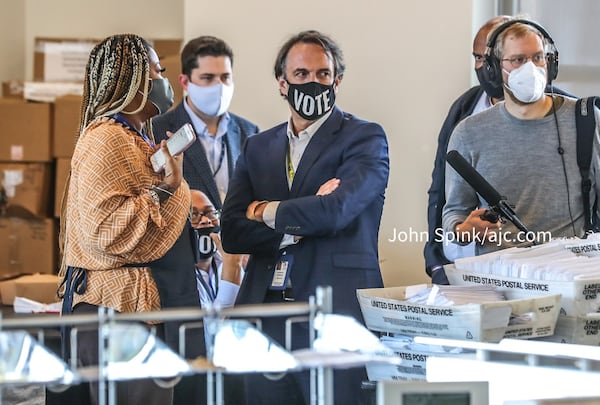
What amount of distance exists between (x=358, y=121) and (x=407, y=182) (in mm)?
1554

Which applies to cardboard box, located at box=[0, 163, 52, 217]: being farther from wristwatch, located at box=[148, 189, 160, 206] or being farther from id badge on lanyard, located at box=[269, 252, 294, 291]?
wristwatch, located at box=[148, 189, 160, 206]

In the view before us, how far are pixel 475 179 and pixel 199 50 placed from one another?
180 cm

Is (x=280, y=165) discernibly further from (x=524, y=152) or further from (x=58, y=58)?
(x=58, y=58)

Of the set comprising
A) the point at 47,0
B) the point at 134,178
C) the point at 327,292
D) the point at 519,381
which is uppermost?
the point at 47,0

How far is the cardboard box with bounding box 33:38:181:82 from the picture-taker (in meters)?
6.72

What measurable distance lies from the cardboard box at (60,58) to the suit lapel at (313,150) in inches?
152

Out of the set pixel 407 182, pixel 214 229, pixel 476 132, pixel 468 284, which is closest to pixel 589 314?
pixel 468 284

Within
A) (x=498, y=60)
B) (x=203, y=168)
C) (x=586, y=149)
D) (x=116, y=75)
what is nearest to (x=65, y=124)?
(x=203, y=168)

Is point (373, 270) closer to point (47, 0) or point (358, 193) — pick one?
point (358, 193)

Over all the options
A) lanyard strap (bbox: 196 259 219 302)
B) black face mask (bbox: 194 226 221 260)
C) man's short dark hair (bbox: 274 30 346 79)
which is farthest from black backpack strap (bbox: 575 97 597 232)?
black face mask (bbox: 194 226 221 260)

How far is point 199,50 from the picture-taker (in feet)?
13.9

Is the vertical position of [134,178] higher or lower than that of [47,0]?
lower

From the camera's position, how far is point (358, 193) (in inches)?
120

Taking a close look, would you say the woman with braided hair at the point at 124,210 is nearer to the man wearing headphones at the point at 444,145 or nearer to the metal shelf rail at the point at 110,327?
the man wearing headphones at the point at 444,145
